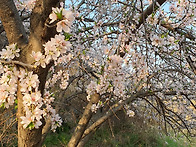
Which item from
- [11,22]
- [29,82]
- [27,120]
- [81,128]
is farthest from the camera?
[81,128]

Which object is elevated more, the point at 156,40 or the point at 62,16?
the point at 62,16

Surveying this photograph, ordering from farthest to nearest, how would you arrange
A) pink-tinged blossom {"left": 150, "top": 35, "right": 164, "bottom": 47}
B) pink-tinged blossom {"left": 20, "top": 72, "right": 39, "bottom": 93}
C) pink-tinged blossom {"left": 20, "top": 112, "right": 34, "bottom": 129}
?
1. pink-tinged blossom {"left": 150, "top": 35, "right": 164, "bottom": 47}
2. pink-tinged blossom {"left": 20, "top": 72, "right": 39, "bottom": 93}
3. pink-tinged blossom {"left": 20, "top": 112, "right": 34, "bottom": 129}

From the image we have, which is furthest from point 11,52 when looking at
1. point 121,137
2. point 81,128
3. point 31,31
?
point 121,137

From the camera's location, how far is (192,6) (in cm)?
236

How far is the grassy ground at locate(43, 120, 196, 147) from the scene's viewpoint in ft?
16.9

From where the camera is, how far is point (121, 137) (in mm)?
5871

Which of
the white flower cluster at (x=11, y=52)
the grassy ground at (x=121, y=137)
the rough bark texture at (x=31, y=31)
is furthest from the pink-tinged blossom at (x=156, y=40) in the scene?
the grassy ground at (x=121, y=137)

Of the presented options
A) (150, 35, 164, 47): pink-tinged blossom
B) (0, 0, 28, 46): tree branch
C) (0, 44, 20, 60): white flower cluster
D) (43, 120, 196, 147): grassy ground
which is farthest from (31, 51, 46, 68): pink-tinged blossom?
(43, 120, 196, 147): grassy ground

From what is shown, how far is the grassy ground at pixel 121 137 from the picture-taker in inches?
203

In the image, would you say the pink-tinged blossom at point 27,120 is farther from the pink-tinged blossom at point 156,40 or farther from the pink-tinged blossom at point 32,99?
the pink-tinged blossom at point 156,40

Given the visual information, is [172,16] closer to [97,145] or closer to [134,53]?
[134,53]

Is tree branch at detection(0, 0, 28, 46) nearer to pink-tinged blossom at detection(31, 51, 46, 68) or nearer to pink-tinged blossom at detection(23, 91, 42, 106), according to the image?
pink-tinged blossom at detection(31, 51, 46, 68)

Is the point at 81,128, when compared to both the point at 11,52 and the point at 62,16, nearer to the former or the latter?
the point at 11,52

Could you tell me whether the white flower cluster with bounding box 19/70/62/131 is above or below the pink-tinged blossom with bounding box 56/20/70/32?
below
